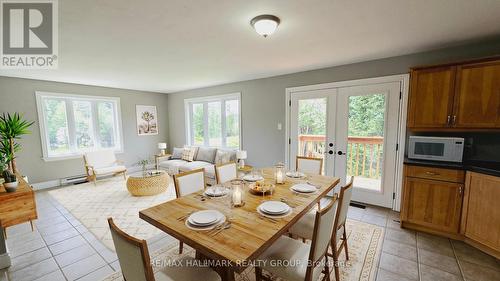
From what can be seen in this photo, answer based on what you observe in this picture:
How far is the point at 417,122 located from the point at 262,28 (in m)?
2.32

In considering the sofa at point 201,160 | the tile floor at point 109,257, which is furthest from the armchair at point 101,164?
the tile floor at point 109,257

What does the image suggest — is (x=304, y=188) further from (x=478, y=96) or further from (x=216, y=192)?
(x=478, y=96)

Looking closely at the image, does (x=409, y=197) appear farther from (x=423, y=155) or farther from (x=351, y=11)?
(x=351, y=11)

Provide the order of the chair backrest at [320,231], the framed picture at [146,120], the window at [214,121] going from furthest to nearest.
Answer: the framed picture at [146,120] → the window at [214,121] → the chair backrest at [320,231]

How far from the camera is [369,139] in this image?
324 centimetres

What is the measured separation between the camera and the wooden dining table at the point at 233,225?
3.43 ft

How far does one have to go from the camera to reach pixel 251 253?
1022mm

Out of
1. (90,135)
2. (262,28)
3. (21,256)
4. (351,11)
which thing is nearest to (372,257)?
(351,11)

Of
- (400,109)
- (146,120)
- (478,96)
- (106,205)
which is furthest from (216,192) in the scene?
(146,120)

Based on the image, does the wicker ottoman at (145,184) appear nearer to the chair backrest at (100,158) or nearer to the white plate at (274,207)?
the chair backrest at (100,158)

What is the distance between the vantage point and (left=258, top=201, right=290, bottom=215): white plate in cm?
143

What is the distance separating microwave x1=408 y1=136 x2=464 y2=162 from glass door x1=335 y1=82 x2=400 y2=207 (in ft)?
1.24

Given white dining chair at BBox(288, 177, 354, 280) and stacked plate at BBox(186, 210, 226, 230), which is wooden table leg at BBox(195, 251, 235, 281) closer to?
stacked plate at BBox(186, 210, 226, 230)

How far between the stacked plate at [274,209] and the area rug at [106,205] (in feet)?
5.89
